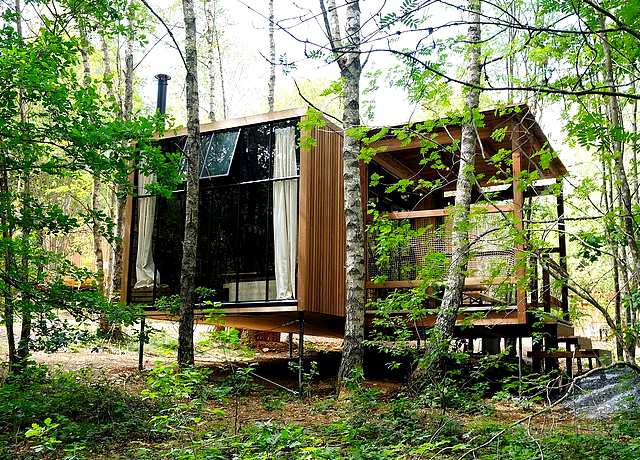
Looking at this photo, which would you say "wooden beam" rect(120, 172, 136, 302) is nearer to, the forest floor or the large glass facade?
the large glass facade

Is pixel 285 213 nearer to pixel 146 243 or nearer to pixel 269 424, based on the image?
pixel 146 243

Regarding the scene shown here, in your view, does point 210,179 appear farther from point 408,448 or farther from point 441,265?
point 408,448

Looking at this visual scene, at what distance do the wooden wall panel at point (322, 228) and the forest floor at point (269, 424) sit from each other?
150cm

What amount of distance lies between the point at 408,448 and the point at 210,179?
6.03 metres

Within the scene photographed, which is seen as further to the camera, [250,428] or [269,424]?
[250,428]

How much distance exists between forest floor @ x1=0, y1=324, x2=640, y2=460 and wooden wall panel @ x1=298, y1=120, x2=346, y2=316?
1.50m

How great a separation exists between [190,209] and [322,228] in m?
1.96

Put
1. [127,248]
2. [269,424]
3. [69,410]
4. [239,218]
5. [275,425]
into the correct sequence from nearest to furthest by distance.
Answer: [269,424], [275,425], [69,410], [239,218], [127,248]

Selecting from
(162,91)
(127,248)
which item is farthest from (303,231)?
(162,91)

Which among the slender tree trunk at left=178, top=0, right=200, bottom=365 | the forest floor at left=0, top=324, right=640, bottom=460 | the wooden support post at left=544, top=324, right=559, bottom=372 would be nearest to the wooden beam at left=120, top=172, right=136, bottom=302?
the slender tree trunk at left=178, top=0, right=200, bottom=365

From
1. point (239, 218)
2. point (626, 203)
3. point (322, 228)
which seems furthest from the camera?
point (239, 218)

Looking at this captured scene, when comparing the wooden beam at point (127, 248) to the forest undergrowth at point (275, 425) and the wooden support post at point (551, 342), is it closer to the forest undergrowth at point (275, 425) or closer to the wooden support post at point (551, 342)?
the forest undergrowth at point (275, 425)

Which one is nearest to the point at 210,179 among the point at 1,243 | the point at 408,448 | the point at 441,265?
the point at 1,243

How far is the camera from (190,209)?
9.11 metres
